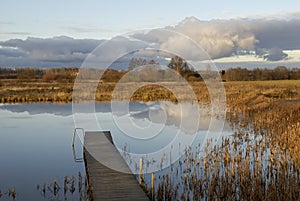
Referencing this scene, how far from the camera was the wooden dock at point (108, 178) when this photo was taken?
7223mm

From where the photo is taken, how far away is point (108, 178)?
27.2ft

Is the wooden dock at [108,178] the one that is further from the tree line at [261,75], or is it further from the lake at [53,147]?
the tree line at [261,75]

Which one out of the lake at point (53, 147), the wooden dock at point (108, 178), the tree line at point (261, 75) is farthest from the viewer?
the tree line at point (261, 75)

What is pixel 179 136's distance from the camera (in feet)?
48.7

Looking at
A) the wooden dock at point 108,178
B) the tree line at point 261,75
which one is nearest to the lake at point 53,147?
the wooden dock at point 108,178

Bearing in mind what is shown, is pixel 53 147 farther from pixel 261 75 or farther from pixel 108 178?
pixel 261 75

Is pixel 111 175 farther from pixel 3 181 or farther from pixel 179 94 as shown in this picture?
pixel 179 94

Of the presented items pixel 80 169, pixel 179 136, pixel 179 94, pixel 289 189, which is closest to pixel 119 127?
pixel 179 136

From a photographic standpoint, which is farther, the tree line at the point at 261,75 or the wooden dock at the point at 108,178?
the tree line at the point at 261,75

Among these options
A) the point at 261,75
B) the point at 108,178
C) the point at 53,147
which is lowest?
the point at 53,147

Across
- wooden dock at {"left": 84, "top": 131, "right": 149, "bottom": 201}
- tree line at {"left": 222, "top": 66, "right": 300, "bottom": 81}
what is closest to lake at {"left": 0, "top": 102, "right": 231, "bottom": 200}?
wooden dock at {"left": 84, "top": 131, "right": 149, "bottom": 201}

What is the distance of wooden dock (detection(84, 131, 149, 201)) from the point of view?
23.7 ft

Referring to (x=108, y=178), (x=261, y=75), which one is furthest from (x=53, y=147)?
(x=261, y=75)

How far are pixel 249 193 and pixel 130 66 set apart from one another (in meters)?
6.81
